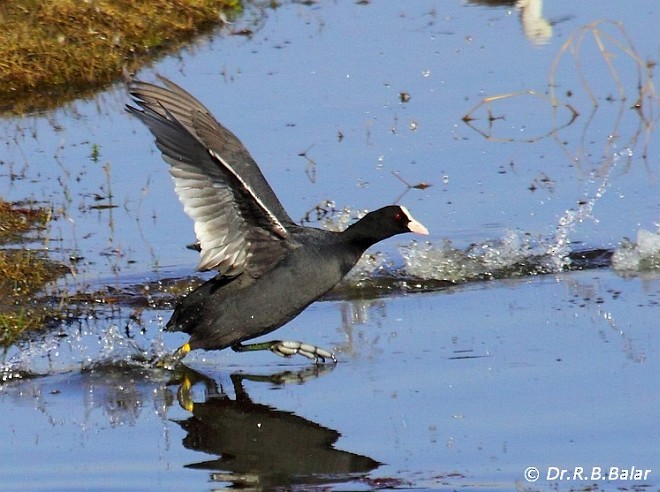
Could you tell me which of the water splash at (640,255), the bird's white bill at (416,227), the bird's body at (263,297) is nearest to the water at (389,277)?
the water splash at (640,255)

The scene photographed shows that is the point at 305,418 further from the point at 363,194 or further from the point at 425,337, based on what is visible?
the point at 363,194

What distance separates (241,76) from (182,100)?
4.53m

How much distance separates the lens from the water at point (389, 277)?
4949 mm

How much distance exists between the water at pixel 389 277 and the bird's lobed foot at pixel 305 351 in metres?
0.07

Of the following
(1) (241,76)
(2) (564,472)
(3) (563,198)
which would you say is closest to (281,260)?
(2) (564,472)

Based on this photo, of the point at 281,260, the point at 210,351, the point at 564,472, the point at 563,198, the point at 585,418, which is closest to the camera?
the point at 564,472

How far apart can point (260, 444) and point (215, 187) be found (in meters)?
1.08

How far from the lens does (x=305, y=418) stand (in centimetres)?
530

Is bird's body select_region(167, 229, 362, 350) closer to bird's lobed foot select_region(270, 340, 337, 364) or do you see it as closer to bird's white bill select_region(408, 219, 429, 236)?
bird's lobed foot select_region(270, 340, 337, 364)

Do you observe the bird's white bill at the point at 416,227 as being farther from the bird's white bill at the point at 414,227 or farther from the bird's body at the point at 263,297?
the bird's body at the point at 263,297

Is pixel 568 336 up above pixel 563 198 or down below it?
below

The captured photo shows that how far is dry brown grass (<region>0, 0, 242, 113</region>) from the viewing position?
9.94 metres

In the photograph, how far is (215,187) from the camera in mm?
5602

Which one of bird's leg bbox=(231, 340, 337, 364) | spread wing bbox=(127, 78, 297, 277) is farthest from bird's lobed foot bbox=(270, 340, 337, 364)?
spread wing bbox=(127, 78, 297, 277)
